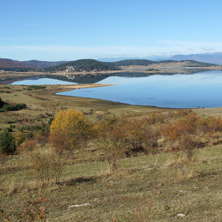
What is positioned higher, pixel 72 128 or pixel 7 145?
pixel 72 128

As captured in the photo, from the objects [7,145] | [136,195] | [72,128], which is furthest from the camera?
[72,128]

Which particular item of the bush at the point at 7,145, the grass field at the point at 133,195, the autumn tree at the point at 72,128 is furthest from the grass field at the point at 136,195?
the bush at the point at 7,145

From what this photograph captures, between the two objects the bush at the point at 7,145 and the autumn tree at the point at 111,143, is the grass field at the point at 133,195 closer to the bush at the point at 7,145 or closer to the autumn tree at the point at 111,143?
the autumn tree at the point at 111,143

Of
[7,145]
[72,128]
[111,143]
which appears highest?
[111,143]

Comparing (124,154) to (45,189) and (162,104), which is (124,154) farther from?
(162,104)

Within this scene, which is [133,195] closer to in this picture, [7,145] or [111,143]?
[111,143]

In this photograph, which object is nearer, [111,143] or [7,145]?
[111,143]

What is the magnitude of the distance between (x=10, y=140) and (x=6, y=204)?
14.0m

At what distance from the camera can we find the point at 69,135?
21109mm

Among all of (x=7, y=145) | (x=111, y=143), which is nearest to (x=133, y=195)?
(x=111, y=143)

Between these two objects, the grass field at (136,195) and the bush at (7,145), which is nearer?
the grass field at (136,195)

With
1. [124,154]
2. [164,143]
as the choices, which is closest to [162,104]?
[164,143]

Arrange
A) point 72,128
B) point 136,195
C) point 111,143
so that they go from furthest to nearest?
point 72,128, point 111,143, point 136,195

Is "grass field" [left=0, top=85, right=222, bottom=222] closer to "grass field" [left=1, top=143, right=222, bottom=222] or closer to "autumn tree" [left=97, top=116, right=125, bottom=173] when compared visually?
"grass field" [left=1, top=143, right=222, bottom=222]
